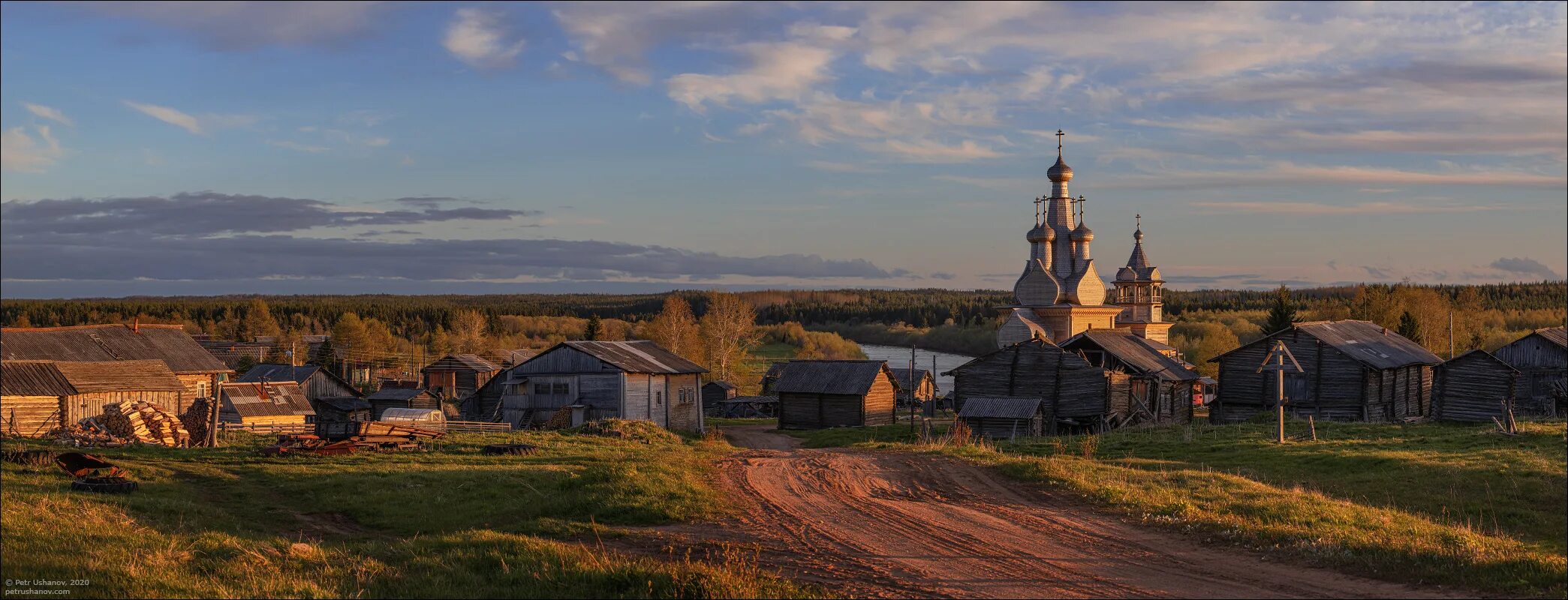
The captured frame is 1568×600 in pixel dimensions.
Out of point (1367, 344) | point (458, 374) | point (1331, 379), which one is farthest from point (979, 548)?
point (458, 374)

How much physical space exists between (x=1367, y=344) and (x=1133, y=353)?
1240cm

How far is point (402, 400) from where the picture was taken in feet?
203

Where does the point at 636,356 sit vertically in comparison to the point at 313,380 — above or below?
above

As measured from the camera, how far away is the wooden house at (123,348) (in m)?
45.9

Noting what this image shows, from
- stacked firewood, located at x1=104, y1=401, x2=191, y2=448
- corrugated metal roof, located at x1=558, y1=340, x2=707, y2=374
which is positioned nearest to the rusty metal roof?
corrugated metal roof, located at x1=558, y1=340, x2=707, y2=374

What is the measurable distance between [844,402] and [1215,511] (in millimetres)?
36243

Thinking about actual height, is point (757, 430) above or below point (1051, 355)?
below

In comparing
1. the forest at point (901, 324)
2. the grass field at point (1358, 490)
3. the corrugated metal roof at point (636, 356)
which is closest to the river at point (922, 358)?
the forest at point (901, 324)

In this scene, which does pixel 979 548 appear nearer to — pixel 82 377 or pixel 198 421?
pixel 198 421

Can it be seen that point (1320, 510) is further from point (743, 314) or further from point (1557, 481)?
point (743, 314)

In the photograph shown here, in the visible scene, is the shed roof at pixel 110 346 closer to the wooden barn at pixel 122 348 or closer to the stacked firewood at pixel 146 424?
the wooden barn at pixel 122 348

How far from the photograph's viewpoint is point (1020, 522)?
19.1m

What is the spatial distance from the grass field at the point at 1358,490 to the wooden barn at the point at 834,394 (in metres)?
10.8

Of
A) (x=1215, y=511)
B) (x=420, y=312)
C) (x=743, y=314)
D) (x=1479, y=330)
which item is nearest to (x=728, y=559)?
(x=1215, y=511)
